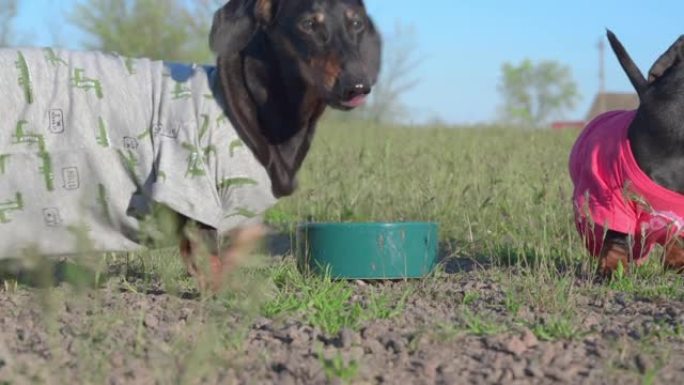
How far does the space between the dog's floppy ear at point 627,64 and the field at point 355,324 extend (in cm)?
73

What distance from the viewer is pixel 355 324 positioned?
2.94m

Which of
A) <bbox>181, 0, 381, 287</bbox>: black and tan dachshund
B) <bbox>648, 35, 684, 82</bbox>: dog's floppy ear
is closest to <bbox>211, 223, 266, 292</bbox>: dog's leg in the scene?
<bbox>181, 0, 381, 287</bbox>: black and tan dachshund

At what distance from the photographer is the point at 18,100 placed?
3.52m

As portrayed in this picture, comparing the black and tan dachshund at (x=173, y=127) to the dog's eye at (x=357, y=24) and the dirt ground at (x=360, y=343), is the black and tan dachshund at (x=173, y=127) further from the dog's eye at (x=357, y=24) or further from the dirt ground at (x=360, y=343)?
the dirt ground at (x=360, y=343)

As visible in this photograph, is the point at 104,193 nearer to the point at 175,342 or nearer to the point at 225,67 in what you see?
the point at 225,67

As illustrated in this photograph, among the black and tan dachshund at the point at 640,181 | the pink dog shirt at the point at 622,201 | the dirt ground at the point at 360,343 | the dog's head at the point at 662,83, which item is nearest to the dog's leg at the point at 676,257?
the black and tan dachshund at the point at 640,181

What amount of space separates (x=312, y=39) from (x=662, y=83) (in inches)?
60.0

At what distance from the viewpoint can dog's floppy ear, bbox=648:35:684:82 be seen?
431 cm

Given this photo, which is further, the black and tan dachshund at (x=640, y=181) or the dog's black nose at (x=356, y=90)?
the black and tan dachshund at (x=640, y=181)

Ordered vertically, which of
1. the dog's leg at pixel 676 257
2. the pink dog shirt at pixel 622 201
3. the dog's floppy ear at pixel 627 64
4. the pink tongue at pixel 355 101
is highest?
the dog's floppy ear at pixel 627 64

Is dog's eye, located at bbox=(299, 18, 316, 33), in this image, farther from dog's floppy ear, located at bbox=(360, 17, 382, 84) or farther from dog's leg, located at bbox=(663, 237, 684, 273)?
dog's leg, located at bbox=(663, 237, 684, 273)

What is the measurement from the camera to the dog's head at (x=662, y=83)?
13.5ft

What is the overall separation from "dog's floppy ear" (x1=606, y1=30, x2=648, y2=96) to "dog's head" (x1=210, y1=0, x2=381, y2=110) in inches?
46.9

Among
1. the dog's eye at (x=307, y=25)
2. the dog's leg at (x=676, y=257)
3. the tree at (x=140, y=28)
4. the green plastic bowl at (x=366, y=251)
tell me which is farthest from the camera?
the tree at (x=140, y=28)
